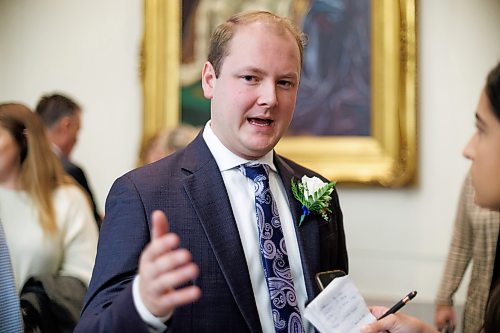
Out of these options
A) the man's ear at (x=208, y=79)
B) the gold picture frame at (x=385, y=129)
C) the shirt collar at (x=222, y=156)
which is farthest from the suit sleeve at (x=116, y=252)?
the gold picture frame at (x=385, y=129)

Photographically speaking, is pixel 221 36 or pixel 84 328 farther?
pixel 221 36

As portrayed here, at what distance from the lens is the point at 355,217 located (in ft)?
18.5

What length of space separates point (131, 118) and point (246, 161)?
164 inches

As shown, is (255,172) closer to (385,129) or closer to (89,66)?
(385,129)

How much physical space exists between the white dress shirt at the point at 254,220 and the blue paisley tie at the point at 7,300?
2.60 feet

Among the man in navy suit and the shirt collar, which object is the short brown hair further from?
the shirt collar

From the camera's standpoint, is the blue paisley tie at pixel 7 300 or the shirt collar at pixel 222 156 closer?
the shirt collar at pixel 222 156

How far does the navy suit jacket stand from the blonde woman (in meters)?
1.35

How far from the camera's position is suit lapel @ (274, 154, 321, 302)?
90.0 inches

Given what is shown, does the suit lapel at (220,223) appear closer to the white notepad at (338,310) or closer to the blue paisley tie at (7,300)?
the white notepad at (338,310)

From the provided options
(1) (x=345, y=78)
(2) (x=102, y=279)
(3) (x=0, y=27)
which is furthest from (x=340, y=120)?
(2) (x=102, y=279)

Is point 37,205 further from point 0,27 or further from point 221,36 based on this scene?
point 0,27

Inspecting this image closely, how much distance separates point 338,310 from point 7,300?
1.11 metres

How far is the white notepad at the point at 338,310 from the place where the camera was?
2.14 meters
